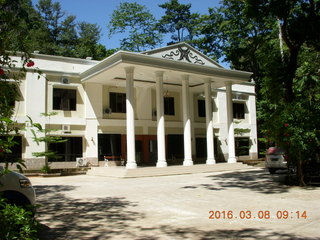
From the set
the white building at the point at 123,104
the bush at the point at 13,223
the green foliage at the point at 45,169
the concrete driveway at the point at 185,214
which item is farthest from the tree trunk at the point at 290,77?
the green foliage at the point at 45,169

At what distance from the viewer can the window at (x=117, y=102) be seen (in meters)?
23.3

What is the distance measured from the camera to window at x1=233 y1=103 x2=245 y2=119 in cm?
2956

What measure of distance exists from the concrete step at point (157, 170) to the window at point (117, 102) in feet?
16.0

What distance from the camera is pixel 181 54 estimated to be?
20.6m

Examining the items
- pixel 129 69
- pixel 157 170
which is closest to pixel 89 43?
pixel 129 69

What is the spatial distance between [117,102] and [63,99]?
3.75m

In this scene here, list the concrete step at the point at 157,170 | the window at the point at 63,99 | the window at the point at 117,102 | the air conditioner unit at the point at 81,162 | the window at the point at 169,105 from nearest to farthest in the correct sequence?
the concrete step at the point at 157,170 < the air conditioner unit at the point at 81,162 < the window at the point at 63,99 < the window at the point at 117,102 < the window at the point at 169,105

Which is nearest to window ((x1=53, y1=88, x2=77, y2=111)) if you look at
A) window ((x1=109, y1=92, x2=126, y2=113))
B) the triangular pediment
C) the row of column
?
window ((x1=109, y1=92, x2=126, y2=113))

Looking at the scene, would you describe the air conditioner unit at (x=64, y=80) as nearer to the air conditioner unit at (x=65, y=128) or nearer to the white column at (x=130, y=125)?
the air conditioner unit at (x=65, y=128)

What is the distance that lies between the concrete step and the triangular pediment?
20.8 ft

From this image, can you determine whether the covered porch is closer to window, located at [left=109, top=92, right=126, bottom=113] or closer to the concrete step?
the concrete step

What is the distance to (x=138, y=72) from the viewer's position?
20484 millimetres

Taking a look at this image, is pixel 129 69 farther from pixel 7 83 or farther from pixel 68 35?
pixel 68 35

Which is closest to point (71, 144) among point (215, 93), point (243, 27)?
point (215, 93)
